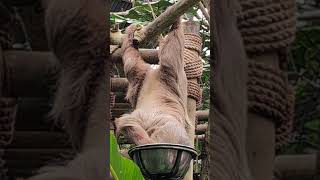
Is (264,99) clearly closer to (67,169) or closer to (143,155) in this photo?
(67,169)

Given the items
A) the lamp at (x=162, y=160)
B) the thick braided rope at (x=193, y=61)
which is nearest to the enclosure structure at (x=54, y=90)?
the lamp at (x=162, y=160)

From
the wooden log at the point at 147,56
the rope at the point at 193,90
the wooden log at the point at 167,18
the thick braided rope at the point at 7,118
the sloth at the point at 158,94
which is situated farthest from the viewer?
the wooden log at the point at 147,56

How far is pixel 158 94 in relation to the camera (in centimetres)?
293

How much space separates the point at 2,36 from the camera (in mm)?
580

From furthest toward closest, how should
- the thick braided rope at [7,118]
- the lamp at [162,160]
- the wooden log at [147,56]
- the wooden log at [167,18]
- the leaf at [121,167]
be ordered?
the wooden log at [147,56], the wooden log at [167,18], the lamp at [162,160], the leaf at [121,167], the thick braided rope at [7,118]

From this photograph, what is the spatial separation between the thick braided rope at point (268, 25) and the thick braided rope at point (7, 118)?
9.2 inches

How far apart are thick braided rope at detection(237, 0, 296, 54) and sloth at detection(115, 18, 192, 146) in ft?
5.93

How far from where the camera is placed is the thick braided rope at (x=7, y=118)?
57cm

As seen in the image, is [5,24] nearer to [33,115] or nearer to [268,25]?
[33,115]

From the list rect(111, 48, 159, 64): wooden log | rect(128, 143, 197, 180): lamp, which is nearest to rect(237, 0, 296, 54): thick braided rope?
rect(128, 143, 197, 180): lamp

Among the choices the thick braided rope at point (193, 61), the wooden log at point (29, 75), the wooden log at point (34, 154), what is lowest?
the thick braided rope at point (193, 61)

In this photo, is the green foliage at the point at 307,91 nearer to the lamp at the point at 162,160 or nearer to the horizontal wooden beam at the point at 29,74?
the horizontal wooden beam at the point at 29,74

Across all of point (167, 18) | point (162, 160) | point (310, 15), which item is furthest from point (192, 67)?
point (310, 15)

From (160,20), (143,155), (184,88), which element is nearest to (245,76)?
(143,155)
